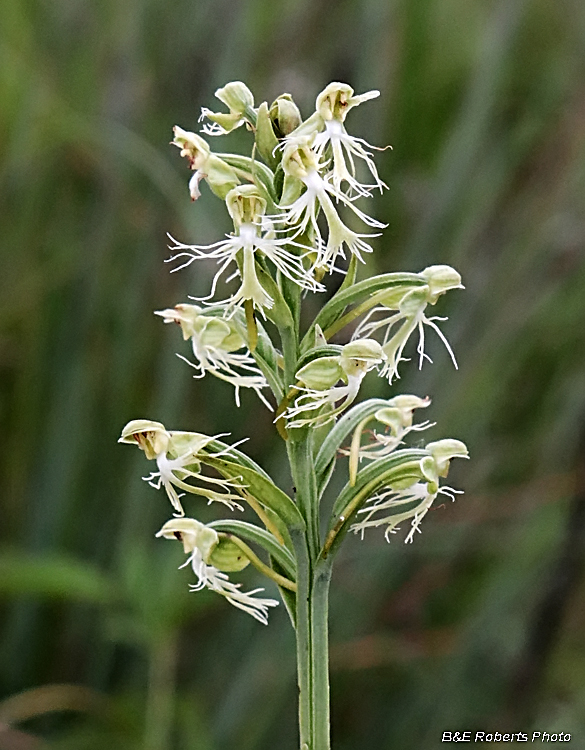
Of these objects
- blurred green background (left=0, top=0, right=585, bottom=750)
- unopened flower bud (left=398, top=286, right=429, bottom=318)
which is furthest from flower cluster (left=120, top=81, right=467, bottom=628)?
blurred green background (left=0, top=0, right=585, bottom=750)

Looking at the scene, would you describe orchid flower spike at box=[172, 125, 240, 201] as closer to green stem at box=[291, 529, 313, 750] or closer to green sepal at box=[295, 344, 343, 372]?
green sepal at box=[295, 344, 343, 372]

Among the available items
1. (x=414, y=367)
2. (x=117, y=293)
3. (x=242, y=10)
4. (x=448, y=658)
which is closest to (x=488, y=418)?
(x=414, y=367)

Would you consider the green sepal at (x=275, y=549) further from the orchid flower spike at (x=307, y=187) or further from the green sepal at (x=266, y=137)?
the green sepal at (x=266, y=137)

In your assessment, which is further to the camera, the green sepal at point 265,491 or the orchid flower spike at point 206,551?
the orchid flower spike at point 206,551

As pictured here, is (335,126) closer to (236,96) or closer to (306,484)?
(236,96)

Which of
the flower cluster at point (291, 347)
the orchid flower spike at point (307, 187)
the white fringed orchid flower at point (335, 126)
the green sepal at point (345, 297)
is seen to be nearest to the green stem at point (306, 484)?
the flower cluster at point (291, 347)

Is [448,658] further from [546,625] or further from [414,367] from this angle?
[414,367]
